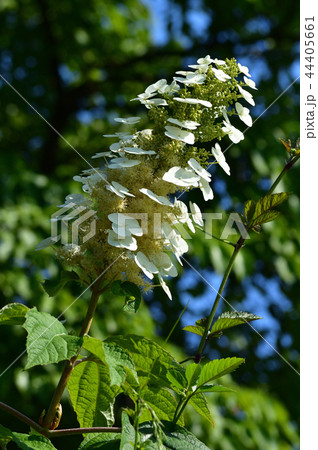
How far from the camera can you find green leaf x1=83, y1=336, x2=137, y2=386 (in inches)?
16.9

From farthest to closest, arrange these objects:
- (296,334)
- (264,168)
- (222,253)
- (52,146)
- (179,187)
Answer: (296,334), (52,146), (264,168), (222,253), (179,187)

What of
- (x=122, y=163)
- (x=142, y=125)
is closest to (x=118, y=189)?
(x=122, y=163)

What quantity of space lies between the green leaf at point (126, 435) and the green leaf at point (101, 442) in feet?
0.10

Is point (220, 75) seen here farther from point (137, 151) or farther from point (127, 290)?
point (127, 290)

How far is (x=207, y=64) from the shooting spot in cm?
62

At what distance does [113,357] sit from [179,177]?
200mm

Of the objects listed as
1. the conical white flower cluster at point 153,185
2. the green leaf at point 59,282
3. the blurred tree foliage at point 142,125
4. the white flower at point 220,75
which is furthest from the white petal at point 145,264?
the blurred tree foliage at point 142,125

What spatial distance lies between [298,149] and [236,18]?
2.54 m

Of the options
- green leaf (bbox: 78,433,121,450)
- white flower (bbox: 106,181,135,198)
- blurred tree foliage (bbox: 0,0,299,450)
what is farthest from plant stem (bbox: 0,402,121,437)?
blurred tree foliage (bbox: 0,0,299,450)

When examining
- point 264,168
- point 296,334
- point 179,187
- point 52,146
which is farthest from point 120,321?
point 296,334

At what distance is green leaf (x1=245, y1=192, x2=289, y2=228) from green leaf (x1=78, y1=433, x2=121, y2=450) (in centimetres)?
25

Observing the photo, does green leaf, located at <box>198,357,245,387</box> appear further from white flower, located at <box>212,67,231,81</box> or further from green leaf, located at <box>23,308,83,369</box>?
white flower, located at <box>212,67,231,81</box>

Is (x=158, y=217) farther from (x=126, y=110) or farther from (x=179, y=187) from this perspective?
(x=126, y=110)

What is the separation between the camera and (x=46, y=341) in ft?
1.43
